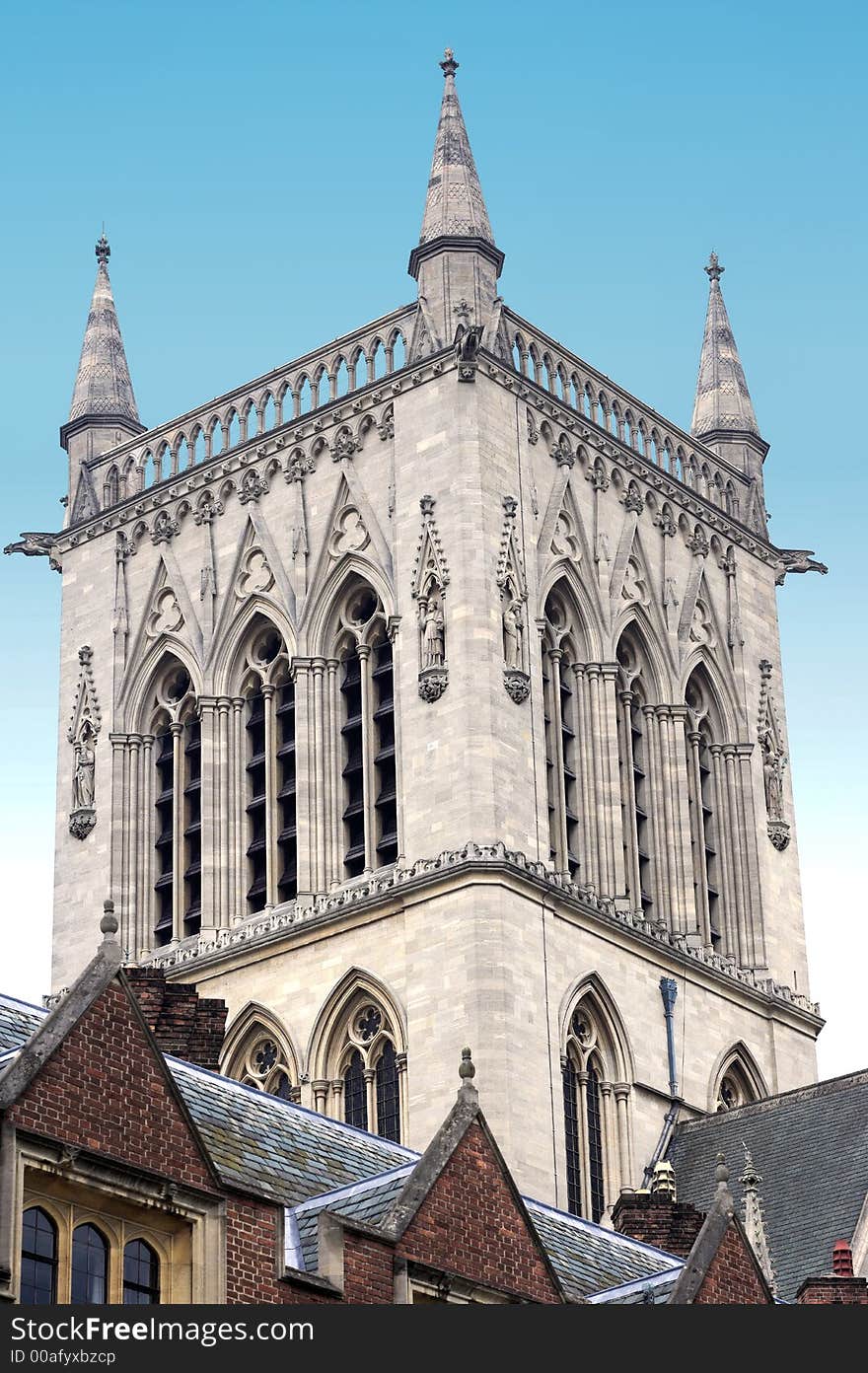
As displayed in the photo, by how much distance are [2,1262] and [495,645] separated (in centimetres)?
4131

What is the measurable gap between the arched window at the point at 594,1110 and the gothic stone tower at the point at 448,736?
8 cm

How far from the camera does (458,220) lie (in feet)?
223

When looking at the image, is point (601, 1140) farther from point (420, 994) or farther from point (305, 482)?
point (305, 482)

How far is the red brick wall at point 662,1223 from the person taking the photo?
41.3 meters

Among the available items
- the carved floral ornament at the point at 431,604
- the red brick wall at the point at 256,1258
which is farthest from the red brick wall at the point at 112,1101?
the carved floral ornament at the point at 431,604

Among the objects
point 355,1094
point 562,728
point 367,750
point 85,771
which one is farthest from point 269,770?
point 355,1094

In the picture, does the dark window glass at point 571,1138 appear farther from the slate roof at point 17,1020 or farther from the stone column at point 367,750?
the slate roof at point 17,1020

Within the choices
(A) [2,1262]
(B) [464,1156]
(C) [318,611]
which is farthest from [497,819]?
(A) [2,1262]

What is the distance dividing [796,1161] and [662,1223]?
610 inches

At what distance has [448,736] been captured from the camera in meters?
63.2

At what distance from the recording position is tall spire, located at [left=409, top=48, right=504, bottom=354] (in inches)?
2648

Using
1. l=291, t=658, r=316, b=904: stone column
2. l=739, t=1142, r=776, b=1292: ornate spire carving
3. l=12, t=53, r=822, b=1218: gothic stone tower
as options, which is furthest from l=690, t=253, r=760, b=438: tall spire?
l=739, t=1142, r=776, b=1292: ornate spire carving

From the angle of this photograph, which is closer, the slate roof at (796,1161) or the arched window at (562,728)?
the slate roof at (796,1161)

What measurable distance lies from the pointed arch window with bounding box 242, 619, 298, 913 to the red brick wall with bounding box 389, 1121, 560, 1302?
Answer: 124 feet
